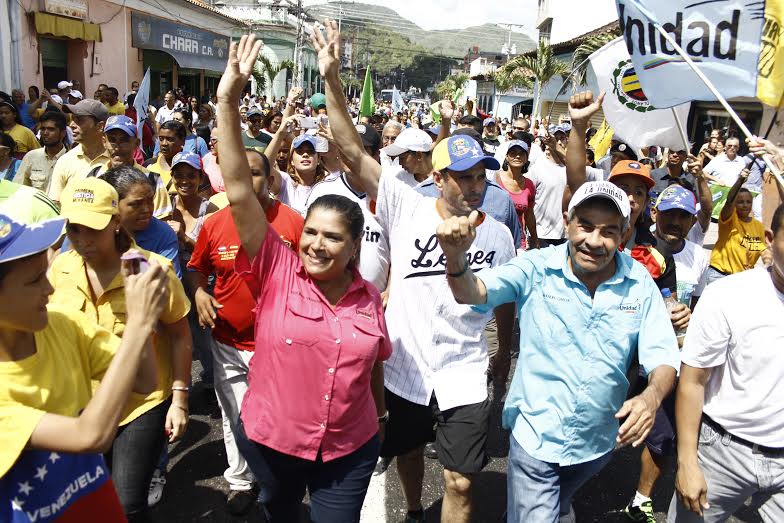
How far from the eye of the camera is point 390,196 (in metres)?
3.54

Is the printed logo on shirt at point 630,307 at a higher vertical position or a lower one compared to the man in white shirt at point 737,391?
higher

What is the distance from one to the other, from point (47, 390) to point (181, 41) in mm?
25841

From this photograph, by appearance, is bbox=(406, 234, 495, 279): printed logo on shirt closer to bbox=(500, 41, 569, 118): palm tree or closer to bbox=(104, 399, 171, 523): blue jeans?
bbox=(104, 399, 171, 523): blue jeans

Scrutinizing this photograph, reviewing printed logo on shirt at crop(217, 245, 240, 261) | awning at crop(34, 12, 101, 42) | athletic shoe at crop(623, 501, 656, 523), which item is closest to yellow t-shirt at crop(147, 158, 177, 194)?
printed logo on shirt at crop(217, 245, 240, 261)

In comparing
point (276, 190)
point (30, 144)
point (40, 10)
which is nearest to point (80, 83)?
point (40, 10)

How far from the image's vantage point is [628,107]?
19.1 ft

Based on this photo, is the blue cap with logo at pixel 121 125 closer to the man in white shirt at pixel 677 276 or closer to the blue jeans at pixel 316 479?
the blue jeans at pixel 316 479

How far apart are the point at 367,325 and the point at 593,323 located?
35.4 inches

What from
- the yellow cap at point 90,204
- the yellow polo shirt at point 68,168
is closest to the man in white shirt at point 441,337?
the yellow cap at point 90,204

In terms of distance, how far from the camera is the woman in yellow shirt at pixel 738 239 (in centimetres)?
566

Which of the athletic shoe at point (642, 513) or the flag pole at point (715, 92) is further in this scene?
the athletic shoe at point (642, 513)

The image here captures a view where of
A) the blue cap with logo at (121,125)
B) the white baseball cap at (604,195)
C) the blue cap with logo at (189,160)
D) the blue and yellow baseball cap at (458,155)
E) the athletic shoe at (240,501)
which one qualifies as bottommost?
the athletic shoe at (240,501)

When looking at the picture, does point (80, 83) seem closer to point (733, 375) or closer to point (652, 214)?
point (652, 214)

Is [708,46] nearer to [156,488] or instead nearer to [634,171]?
[634,171]
